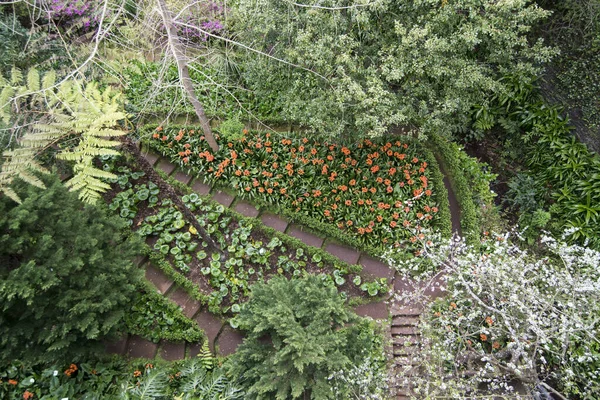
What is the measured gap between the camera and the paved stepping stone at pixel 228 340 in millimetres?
5504

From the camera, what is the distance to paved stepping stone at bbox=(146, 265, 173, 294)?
5.79 metres

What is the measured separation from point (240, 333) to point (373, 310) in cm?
196

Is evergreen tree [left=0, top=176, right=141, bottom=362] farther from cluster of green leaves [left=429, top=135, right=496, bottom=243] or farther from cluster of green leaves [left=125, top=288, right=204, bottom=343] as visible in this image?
cluster of green leaves [left=429, top=135, right=496, bottom=243]

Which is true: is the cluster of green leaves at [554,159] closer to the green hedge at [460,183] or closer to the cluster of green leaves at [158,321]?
the green hedge at [460,183]

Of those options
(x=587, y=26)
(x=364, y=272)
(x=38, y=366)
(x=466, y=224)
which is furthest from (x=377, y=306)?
(x=587, y=26)

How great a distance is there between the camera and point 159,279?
586cm

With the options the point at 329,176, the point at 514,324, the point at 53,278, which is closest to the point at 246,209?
the point at 329,176

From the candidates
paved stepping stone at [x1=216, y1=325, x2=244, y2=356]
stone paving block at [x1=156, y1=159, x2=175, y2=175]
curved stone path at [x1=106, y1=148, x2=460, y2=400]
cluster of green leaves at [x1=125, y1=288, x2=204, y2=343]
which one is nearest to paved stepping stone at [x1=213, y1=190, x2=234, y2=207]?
curved stone path at [x1=106, y1=148, x2=460, y2=400]

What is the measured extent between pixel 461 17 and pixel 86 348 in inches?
248

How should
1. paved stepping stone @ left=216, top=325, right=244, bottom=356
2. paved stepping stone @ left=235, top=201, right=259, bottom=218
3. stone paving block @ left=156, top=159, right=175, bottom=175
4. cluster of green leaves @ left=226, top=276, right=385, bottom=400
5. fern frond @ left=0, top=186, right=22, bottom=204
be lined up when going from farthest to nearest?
stone paving block @ left=156, top=159, right=175, bottom=175, paved stepping stone @ left=235, top=201, right=259, bottom=218, paved stepping stone @ left=216, top=325, right=244, bottom=356, cluster of green leaves @ left=226, top=276, right=385, bottom=400, fern frond @ left=0, top=186, right=22, bottom=204

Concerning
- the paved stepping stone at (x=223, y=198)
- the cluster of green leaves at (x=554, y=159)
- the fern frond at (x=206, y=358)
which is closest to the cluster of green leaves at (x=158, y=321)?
the fern frond at (x=206, y=358)

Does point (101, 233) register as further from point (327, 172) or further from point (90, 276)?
point (327, 172)

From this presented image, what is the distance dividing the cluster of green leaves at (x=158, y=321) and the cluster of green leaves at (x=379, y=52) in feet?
10.6

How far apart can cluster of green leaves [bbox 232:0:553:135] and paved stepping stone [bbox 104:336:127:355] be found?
13.0 feet
